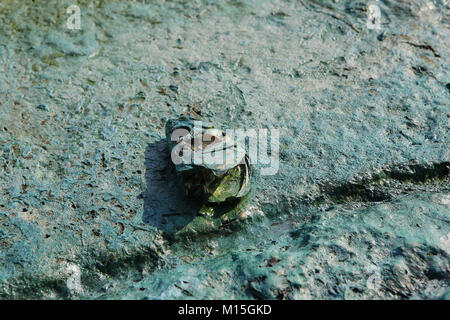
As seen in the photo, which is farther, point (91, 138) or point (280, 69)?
point (280, 69)

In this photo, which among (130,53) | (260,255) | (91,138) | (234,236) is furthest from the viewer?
(130,53)

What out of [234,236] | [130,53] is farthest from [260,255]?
[130,53]

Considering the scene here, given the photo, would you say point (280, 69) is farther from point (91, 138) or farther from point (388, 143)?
point (91, 138)
